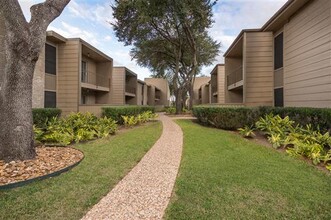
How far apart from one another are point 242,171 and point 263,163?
0.92m

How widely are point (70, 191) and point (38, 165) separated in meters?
1.59

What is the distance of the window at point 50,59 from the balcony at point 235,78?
12911 millimetres

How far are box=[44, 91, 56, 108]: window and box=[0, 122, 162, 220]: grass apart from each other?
1021 centimetres

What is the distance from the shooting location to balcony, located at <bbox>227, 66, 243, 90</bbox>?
679 inches

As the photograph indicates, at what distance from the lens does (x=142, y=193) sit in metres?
3.85

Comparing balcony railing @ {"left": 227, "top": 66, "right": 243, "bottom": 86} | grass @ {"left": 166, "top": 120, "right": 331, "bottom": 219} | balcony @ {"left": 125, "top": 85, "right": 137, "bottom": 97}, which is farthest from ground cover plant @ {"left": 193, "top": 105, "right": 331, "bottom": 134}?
balcony @ {"left": 125, "top": 85, "right": 137, "bottom": 97}

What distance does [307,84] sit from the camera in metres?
9.95

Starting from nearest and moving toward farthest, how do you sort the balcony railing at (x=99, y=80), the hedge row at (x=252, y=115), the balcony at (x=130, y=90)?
the hedge row at (x=252, y=115) < the balcony railing at (x=99, y=80) < the balcony at (x=130, y=90)

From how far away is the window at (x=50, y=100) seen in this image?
14633 millimetres

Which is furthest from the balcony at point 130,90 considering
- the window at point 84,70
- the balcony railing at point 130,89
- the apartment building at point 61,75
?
the apartment building at point 61,75

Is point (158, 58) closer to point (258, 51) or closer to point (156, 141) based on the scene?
point (258, 51)

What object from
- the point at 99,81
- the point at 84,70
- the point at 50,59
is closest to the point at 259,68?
the point at 50,59

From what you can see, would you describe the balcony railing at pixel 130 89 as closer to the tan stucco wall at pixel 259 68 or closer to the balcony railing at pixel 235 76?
the balcony railing at pixel 235 76

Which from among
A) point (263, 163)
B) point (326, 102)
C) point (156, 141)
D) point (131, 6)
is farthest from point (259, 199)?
point (131, 6)
